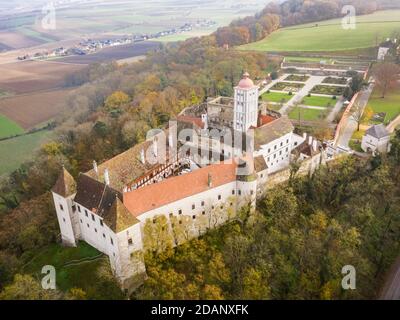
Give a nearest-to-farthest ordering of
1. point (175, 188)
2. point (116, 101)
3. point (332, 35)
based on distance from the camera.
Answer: point (175, 188) < point (116, 101) < point (332, 35)

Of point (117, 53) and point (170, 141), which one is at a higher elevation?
point (117, 53)

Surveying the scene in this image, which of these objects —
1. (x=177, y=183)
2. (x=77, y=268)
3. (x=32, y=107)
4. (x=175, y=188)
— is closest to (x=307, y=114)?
(x=177, y=183)

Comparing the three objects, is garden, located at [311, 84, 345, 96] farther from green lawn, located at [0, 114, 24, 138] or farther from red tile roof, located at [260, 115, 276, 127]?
green lawn, located at [0, 114, 24, 138]

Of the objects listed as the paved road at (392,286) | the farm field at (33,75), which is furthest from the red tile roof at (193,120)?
the farm field at (33,75)

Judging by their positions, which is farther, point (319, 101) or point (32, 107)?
point (32, 107)

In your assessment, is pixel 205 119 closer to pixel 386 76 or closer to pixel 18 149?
pixel 18 149

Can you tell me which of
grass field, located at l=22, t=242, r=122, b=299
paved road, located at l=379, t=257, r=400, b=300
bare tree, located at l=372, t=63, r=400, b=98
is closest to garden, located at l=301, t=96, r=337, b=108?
bare tree, located at l=372, t=63, r=400, b=98

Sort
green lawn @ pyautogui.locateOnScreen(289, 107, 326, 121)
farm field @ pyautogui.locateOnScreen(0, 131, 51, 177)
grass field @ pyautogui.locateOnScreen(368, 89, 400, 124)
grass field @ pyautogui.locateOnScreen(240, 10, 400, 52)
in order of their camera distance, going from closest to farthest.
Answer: farm field @ pyautogui.locateOnScreen(0, 131, 51, 177) < grass field @ pyautogui.locateOnScreen(368, 89, 400, 124) < green lawn @ pyautogui.locateOnScreen(289, 107, 326, 121) < grass field @ pyautogui.locateOnScreen(240, 10, 400, 52)

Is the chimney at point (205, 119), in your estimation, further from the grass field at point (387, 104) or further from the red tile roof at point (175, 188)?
the grass field at point (387, 104)

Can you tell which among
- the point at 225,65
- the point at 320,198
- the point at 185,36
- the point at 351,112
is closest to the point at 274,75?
the point at 225,65
